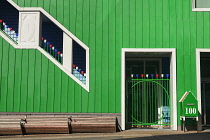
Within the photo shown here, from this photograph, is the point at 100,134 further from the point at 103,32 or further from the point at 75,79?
the point at 103,32

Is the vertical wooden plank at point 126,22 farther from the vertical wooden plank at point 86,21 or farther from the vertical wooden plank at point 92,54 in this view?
the vertical wooden plank at point 86,21

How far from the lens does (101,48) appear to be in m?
14.9

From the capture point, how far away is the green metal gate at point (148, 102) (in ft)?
51.4

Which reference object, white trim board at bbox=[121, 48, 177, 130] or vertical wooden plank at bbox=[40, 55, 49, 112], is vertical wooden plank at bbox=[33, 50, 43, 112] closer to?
vertical wooden plank at bbox=[40, 55, 49, 112]

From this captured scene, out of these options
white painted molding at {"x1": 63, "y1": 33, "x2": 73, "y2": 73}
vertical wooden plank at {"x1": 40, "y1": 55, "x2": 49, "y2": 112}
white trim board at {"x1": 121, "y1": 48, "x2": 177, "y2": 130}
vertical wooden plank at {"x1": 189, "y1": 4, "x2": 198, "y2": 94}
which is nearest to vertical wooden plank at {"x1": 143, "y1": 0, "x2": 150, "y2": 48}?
white trim board at {"x1": 121, "y1": 48, "x2": 177, "y2": 130}

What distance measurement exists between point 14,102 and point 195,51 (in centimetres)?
898

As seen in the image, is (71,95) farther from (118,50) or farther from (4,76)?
(4,76)

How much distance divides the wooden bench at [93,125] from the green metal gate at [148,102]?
1807 mm

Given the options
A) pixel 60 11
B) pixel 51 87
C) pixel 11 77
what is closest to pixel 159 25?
pixel 60 11

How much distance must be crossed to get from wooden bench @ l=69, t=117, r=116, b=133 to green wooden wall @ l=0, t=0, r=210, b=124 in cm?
67

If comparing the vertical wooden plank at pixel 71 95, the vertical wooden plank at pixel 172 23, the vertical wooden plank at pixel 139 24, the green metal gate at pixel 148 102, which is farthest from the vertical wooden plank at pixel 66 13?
the vertical wooden plank at pixel 172 23

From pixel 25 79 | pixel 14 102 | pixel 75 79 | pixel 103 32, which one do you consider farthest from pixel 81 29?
pixel 14 102

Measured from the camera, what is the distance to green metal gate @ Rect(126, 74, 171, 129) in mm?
15656

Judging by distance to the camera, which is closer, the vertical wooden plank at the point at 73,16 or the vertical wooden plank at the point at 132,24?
the vertical wooden plank at the point at 132,24
